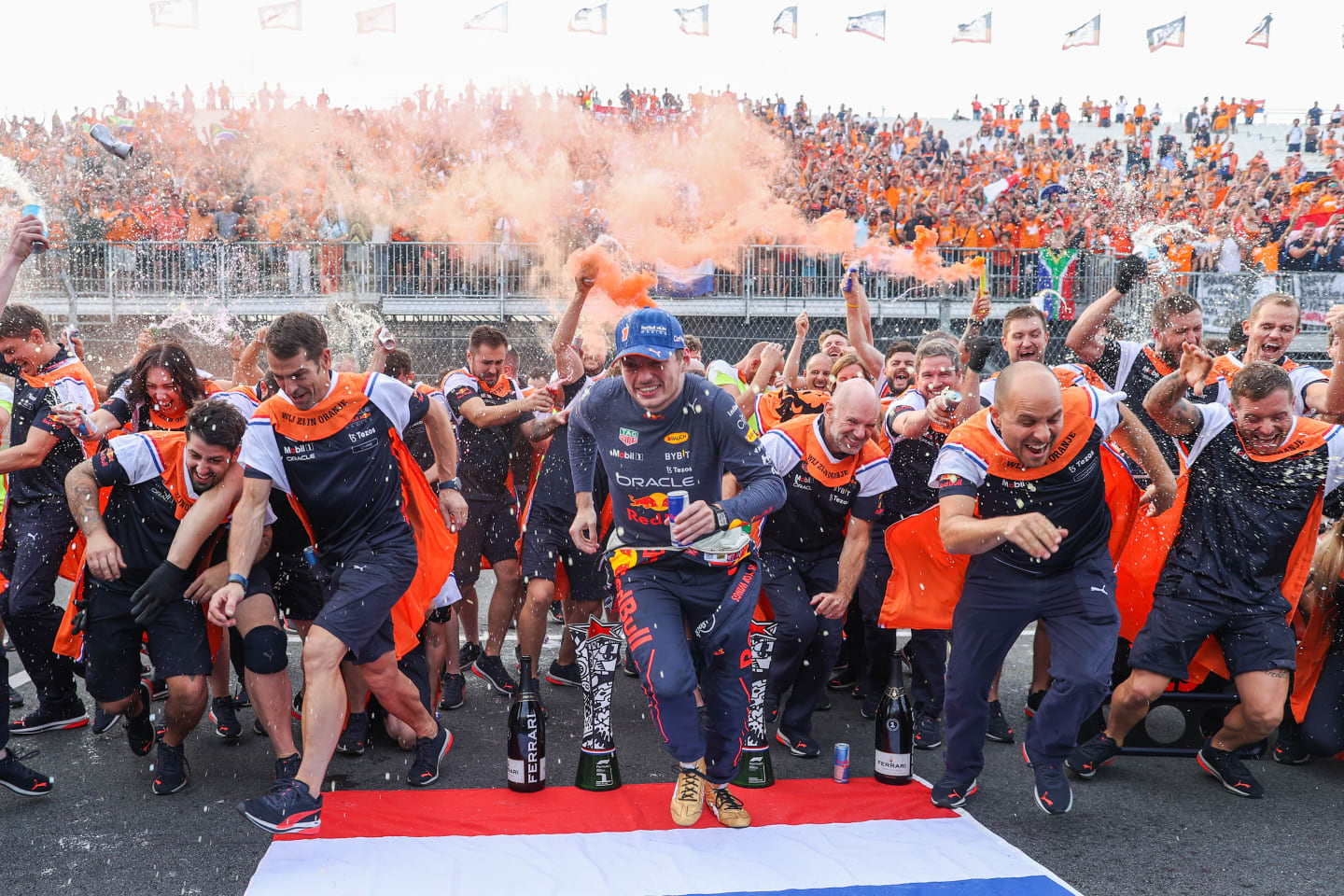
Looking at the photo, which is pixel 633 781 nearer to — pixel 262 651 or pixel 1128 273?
pixel 262 651

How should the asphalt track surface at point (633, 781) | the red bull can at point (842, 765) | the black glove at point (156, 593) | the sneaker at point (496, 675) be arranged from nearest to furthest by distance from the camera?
the asphalt track surface at point (633, 781) → the black glove at point (156, 593) → the red bull can at point (842, 765) → the sneaker at point (496, 675)

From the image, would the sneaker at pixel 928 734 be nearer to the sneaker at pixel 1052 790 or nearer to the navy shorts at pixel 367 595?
the sneaker at pixel 1052 790

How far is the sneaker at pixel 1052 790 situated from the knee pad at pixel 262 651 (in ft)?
10.5

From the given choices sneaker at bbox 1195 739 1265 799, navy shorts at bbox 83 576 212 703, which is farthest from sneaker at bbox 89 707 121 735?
sneaker at bbox 1195 739 1265 799

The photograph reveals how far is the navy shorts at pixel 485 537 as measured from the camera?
623 centimetres

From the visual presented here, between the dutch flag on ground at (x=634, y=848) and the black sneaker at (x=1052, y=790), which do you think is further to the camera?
the black sneaker at (x=1052, y=790)

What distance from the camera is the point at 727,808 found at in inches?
166

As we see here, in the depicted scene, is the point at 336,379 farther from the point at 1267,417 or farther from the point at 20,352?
the point at 1267,417

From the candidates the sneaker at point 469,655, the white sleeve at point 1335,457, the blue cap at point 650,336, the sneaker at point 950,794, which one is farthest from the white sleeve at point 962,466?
the sneaker at point 469,655

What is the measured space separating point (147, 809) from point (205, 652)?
26.1 inches

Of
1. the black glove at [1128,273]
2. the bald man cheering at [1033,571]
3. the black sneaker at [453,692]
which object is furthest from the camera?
the black sneaker at [453,692]

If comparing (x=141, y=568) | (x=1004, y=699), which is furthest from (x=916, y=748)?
(x=141, y=568)

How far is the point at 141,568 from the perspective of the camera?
181 inches

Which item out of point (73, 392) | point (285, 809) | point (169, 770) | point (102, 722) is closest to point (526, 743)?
point (285, 809)
